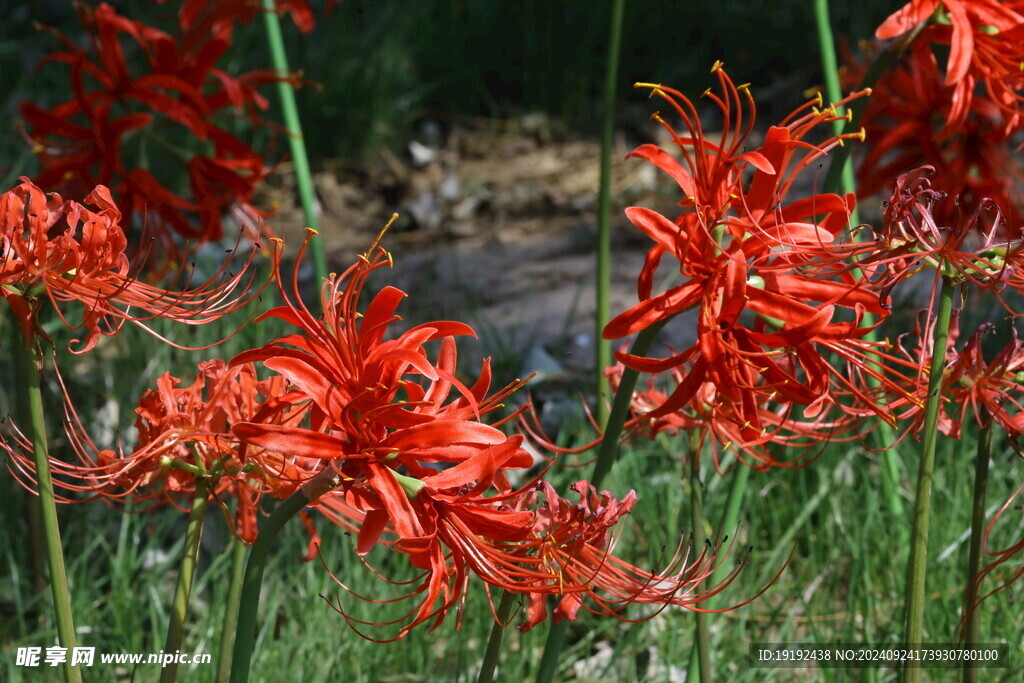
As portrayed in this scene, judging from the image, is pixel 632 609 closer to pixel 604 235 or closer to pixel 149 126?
pixel 604 235

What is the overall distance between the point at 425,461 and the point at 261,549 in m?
0.16

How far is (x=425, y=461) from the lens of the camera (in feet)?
3.38

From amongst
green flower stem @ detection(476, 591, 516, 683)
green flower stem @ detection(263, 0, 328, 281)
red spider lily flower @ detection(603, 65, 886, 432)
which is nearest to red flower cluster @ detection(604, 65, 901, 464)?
red spider lily flower @ detection(603, 65, 886, 432)

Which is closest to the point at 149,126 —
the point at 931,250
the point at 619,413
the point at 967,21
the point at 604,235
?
the point at 604,235

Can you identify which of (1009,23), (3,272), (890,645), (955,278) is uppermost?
(1009,23)

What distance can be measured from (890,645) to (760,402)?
75cm

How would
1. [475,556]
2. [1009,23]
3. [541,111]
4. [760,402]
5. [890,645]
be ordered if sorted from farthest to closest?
[541,111] < [890,645] < [1009,23] < [760,402] < [475,556]

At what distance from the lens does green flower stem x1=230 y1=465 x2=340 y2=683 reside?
39.2 inches

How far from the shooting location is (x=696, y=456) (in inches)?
56.3

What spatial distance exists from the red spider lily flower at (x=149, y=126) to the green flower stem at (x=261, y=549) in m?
1.15

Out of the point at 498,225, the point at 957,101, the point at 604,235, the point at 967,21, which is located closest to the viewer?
the point at 967,21

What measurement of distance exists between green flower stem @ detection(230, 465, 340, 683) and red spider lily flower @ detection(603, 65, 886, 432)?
34 centimetres

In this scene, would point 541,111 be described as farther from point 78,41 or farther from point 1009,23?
point 1009,23

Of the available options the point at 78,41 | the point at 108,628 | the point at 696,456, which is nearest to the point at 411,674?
the point at 108,628
